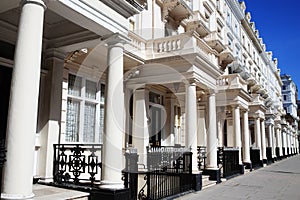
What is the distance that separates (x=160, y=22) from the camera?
42.4 ft

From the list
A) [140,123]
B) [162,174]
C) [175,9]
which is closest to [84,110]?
[140,123]

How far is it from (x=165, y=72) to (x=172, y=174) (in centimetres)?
360

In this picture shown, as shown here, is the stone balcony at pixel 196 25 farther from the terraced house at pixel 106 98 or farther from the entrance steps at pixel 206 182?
the entrance steps at pixel 206 182

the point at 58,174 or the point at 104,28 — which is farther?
the point at 58,174

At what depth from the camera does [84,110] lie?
361 inches

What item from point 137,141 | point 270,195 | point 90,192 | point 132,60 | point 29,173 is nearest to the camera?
point 29,173

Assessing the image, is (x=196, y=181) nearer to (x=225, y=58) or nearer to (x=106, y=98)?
(x=106, y=98)

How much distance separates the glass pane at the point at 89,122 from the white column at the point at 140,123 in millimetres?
2249

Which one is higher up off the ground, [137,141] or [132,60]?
[132,60]

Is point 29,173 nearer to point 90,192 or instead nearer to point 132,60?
point 90,192

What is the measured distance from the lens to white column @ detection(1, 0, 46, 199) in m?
4.14

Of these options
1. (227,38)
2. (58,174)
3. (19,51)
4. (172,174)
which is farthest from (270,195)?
Result: (227,38)

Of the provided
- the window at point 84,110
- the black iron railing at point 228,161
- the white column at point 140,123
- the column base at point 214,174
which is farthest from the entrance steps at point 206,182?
the window at point 84,110

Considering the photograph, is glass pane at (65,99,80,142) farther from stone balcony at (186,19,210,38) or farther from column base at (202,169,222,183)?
stone balcony at (186,19,210,38)
